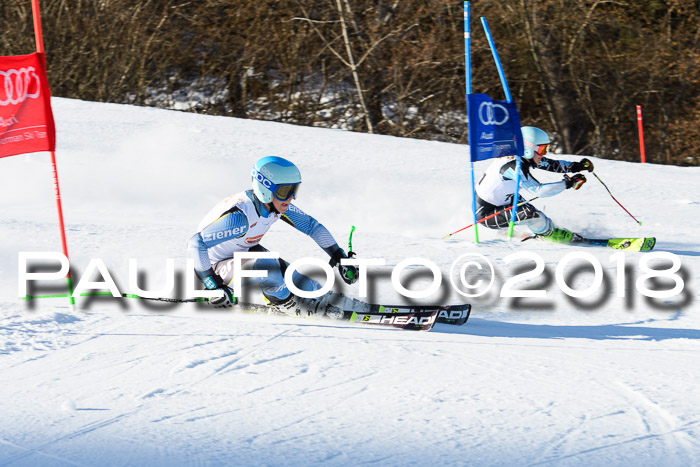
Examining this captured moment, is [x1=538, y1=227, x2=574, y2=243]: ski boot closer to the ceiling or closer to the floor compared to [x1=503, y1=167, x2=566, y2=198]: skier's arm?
closer to the floor

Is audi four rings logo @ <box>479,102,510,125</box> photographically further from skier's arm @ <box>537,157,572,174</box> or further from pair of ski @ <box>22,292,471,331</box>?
pair of ski @ <box>22,292,471,331</box>

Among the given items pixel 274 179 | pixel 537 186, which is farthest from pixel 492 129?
pixel 274 179

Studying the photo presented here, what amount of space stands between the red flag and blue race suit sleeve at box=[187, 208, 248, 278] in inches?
43.4

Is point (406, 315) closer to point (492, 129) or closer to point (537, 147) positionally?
point (492, 129)

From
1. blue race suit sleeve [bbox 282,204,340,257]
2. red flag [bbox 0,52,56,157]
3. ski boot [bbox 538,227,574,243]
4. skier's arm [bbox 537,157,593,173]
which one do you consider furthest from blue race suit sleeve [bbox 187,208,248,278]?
skier's arm [bbox 537,157,593,173]

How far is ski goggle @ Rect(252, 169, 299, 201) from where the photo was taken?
5.43 metres

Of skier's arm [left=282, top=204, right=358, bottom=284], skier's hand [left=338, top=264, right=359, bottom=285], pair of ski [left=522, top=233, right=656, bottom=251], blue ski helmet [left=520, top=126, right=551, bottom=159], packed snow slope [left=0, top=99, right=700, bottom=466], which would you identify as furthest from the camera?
blue ski helmet [left=520, top=126, right=551, bottom=159]

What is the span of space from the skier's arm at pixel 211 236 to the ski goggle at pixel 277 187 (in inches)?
9.6

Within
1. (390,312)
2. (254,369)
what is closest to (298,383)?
(254,369)

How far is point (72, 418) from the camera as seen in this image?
3.50 meters

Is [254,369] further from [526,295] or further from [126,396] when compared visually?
[526,295]

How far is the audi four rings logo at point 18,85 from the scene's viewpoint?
5227mm

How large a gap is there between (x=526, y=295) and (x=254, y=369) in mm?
3150

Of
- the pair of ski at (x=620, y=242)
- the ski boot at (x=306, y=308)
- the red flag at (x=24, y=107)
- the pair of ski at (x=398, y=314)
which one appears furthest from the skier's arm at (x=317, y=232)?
the pair of ski at (x=620, y=242)
